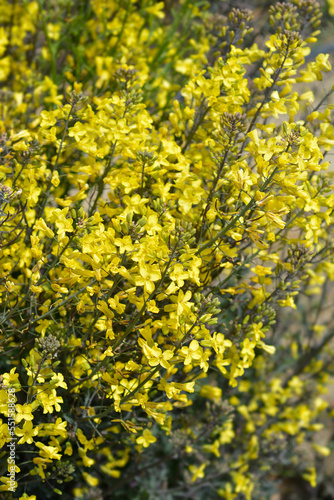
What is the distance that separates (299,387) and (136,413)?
2.34 meters

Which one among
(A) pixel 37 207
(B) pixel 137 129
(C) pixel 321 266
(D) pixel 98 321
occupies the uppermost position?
(B) pixel 137 129

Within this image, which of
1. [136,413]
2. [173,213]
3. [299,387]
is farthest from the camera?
[299,387]

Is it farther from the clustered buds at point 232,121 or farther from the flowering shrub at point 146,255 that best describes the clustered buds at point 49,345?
the clustered buds at point 232,121

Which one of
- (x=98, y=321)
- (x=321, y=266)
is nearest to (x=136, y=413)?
(x=98, y=321)

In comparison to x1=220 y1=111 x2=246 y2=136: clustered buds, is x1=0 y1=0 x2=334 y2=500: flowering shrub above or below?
below

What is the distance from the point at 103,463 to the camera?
9.91 feet

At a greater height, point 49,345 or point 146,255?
point 146,255

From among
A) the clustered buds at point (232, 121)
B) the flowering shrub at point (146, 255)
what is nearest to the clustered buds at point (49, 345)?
the flowering shrub at point (146, 255)

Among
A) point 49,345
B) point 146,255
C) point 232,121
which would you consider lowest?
point 49,345

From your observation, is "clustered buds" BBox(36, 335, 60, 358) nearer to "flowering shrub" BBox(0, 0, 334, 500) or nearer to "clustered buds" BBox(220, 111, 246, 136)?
"flowering shrub" BBox(0, 0, 334, 500)

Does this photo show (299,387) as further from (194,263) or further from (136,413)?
(194,263)

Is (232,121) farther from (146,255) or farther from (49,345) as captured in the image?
(49,345)

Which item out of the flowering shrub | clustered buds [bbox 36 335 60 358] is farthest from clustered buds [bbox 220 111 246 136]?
clustered buds [bbox 36 335 60 358]

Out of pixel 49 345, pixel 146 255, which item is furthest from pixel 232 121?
pixel 49 345
